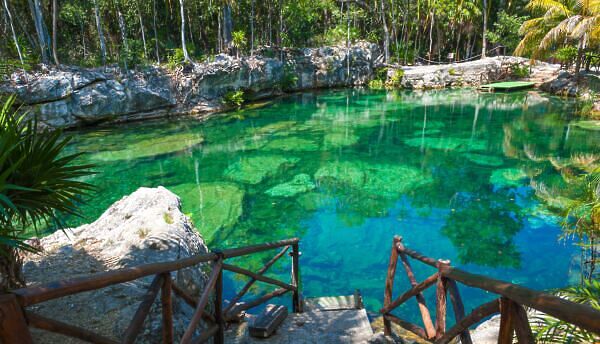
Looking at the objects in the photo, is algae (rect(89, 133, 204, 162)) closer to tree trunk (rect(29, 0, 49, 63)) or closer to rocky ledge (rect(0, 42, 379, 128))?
rocky ledge (rect(0, 42, 379, 128))

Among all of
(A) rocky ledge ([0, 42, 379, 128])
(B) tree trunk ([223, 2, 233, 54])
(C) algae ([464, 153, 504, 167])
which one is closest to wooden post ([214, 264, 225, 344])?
(A) rocky ledge ([0, 42, 379, 128])

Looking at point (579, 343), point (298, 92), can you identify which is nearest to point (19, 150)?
point (579, 343)

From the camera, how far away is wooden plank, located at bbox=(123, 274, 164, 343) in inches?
98.4

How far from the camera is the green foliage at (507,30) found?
121 ft

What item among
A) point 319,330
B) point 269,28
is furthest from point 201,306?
point 269,28

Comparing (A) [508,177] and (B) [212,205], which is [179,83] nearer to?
(B) [212,205]

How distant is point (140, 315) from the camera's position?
262cm

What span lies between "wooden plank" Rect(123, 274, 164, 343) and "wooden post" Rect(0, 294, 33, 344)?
2.16ft

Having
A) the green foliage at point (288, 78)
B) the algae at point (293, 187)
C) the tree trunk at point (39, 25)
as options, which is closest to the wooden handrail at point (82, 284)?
the algae at point (293, 187)

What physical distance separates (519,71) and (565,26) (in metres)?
12.8

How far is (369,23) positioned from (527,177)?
3525cm

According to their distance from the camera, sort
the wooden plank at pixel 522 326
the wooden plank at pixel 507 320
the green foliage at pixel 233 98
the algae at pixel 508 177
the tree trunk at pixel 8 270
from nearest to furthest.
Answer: the wooden plank at pixel 522 326
the wooden plank at pixel 507 320
the tree trunk at pixel 8 270
the algae at pixel 508 177
the green foliage at pixel 233 98

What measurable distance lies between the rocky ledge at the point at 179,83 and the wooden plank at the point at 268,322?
44.7 ft

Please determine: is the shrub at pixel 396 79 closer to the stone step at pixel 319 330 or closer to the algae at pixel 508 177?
the algae at pixel 508 177
